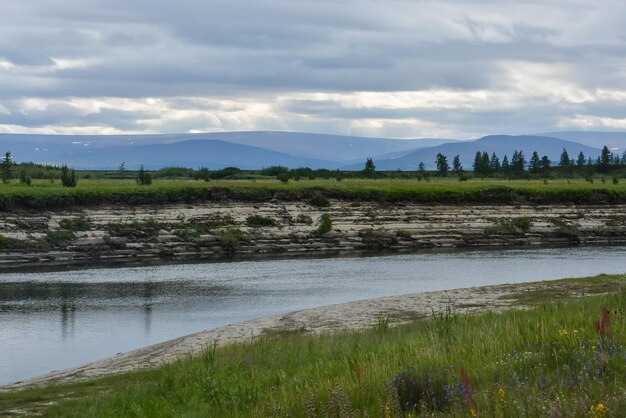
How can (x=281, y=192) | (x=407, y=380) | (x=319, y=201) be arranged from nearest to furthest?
(x=407, y=380) → (x=319, y=201) → (x=281, y=192)

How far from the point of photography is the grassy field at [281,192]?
199 ft

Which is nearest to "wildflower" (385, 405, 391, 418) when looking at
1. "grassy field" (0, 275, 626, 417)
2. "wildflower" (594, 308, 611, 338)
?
"grassy field" (0, 275, 626, 417)

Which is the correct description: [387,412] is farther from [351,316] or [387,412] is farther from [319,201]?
[319,201]

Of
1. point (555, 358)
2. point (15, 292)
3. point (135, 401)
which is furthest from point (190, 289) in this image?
point (555, 358)

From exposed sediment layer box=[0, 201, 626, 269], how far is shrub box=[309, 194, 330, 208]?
781mm

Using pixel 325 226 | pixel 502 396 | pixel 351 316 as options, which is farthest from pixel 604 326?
pixel 325 226

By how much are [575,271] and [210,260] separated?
2355 cm

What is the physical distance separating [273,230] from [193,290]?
21.5 metres

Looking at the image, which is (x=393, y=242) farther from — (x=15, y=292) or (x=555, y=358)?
(x=555, y=358)

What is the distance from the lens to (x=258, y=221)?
62938 millimetres

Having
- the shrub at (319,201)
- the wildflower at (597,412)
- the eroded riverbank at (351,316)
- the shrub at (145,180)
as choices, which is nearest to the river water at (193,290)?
the eroded riverbank at (351,316)

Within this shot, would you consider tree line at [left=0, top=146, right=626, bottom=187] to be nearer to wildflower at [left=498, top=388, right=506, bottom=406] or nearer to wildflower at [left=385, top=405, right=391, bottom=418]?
wildflower at [left=385, top=405, right=391, bottom=418]

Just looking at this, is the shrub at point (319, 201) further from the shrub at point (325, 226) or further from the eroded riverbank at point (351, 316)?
the eroded riverbank at point (351, 316)

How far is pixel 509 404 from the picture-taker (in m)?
8.97
